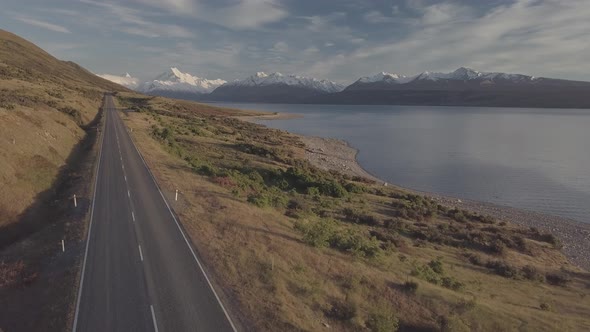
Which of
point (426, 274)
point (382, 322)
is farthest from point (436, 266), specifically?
point (382, 322)

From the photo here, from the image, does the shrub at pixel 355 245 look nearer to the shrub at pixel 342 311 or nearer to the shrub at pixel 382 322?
the shrub at pixel 342 311

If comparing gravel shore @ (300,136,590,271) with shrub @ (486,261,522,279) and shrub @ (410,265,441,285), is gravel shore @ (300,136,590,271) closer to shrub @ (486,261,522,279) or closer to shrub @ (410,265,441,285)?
shrub @ (486,261,522,279)

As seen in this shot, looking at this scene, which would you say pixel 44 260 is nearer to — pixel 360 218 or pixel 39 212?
pixel 39 212

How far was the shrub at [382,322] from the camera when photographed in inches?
630

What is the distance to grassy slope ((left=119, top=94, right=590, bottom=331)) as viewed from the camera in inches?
685

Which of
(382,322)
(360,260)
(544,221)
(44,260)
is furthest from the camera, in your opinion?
(544,221)

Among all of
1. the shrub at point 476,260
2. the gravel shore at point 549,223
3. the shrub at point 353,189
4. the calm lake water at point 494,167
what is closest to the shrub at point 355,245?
the shrub at point 476,260

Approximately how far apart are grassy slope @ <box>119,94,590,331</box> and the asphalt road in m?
1.11

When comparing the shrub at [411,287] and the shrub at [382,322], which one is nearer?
the shrub at [382,322]

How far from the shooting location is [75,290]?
16.8 metres

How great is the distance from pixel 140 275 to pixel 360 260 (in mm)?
12398

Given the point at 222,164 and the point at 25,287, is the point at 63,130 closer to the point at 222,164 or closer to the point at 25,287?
the point at 222,164

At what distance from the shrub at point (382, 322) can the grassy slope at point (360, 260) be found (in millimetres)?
83

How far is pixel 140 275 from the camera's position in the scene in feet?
60.1
